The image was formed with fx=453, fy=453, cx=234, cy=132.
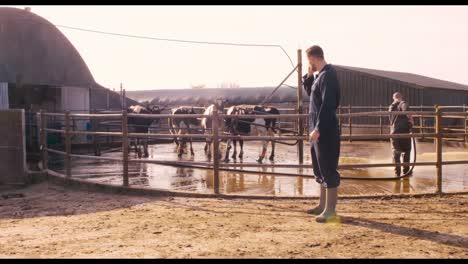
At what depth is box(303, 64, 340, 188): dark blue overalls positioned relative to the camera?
5.33m

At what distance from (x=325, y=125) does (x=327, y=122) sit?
0.14 feet

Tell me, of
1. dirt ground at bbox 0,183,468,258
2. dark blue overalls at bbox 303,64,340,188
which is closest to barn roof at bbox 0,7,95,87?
dirt ground at bbox 0,183,468,258

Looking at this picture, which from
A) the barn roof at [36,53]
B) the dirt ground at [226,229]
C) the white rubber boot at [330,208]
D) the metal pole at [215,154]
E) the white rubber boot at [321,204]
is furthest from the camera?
the barn roof at [36,53]

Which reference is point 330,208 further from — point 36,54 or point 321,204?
point 36,54

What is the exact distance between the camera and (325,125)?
5.35 m

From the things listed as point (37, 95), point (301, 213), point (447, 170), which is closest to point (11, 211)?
point (301, 213)

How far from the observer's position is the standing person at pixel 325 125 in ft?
17.5

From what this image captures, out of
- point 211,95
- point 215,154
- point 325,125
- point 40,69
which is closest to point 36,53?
point 40,69

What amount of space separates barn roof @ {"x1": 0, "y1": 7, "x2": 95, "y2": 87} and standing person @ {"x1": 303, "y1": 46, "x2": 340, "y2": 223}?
551 inches

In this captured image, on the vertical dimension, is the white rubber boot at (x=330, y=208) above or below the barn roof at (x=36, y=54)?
below

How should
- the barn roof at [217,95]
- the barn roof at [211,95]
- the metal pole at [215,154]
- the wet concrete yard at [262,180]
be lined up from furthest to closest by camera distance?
the barn roof at [211,95], the barn roof at [217,95], the wet concrete yard at [262,180], the metal pole at [215,154]

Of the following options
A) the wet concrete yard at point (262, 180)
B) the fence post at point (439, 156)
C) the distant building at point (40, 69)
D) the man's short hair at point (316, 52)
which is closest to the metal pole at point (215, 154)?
the wet concrete yard at point (262, 180)

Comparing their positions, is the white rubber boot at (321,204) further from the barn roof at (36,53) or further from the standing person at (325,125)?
the barn roof at (36,53)

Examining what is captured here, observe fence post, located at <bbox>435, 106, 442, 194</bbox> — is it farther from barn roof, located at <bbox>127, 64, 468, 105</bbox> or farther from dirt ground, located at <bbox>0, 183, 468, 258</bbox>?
barn roof, located at <bbox>127, 64, 468, 105</bbox>
